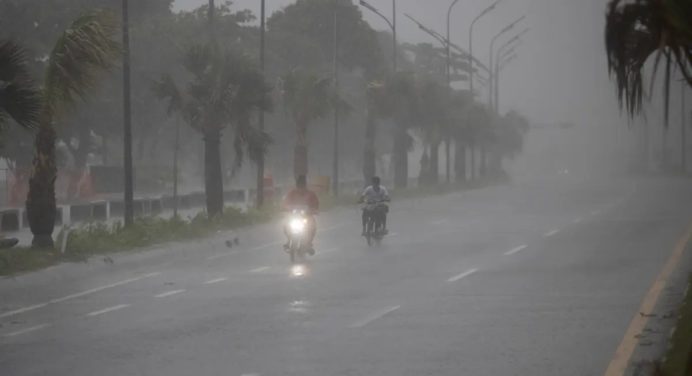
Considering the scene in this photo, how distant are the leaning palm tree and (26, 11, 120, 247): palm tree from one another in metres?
18.6

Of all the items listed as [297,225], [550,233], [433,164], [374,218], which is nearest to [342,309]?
[297,225]

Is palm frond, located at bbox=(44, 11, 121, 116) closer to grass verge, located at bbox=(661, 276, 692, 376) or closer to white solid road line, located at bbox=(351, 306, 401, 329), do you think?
white solid road line, located at bbox=(351, 306, 401, 329)

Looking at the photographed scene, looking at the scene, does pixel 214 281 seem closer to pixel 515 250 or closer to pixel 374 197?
pixel 515 250

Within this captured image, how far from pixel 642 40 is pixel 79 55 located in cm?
1920

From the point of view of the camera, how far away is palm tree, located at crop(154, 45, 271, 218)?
3950 cm

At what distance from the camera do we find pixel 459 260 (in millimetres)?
26422

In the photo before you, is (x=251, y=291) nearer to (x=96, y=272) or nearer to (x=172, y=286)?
(x=172, y=286)

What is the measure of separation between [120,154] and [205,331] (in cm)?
8982

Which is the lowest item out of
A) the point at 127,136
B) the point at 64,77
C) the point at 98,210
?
the point at 98,210

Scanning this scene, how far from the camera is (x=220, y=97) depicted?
130ft

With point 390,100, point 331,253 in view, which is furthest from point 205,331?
point 390,100

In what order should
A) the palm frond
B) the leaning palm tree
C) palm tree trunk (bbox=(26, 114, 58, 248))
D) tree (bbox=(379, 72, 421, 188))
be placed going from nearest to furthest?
1. the leaning palm tree
2. the palm frond
3. palm tree trunk (bbox=(26, 114, 58, 248))
4. tree (bbox=(379, 72, 421, 188))

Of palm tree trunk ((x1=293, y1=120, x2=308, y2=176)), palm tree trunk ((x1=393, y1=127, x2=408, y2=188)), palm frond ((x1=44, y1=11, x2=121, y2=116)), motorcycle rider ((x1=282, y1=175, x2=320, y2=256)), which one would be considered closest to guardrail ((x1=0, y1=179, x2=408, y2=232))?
palm tree trunk ((x1=293, y1=120, x2=308, y2=176))

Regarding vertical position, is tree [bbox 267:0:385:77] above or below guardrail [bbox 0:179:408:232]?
above
